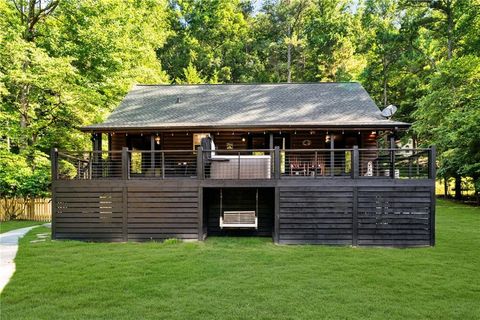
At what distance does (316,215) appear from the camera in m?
9.45

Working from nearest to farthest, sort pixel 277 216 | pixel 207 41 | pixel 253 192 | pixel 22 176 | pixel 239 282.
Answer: pixel 239 282
pixel 277 216
pixel 253 192
pixel 22 176
pixel 207 41

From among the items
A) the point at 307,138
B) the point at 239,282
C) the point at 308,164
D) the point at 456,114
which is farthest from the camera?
the point at 456,114

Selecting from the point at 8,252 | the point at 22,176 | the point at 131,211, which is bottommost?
the point at 8,252

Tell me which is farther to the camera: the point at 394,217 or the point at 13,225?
the point at 13,225

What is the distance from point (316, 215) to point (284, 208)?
3.04ft

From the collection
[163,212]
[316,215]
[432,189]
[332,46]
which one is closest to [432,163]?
[432,189]

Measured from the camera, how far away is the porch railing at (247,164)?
31.7ft

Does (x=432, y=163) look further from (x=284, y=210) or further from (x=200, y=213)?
(x=200, y=213)

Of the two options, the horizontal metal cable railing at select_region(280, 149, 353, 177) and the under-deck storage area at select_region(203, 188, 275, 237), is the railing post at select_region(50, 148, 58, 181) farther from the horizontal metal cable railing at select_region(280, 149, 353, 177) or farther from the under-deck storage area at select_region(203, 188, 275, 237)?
the horizontal metal cable railing at select_region(280, 149, 353, 177)

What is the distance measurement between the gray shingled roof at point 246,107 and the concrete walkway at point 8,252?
4272 millimetres

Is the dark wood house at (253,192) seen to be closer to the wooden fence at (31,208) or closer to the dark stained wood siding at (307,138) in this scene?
the dark stained wood siding at (307,138)

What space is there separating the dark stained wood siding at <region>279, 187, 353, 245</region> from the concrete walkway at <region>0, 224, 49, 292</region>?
21.4 feet

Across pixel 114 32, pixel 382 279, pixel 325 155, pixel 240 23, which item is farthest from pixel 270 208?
pixel 240 23

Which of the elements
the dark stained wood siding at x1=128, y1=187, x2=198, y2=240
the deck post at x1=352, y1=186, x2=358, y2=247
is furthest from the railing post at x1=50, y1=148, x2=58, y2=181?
the deck post at x1=352, y1=186, x2=358, y2=247
